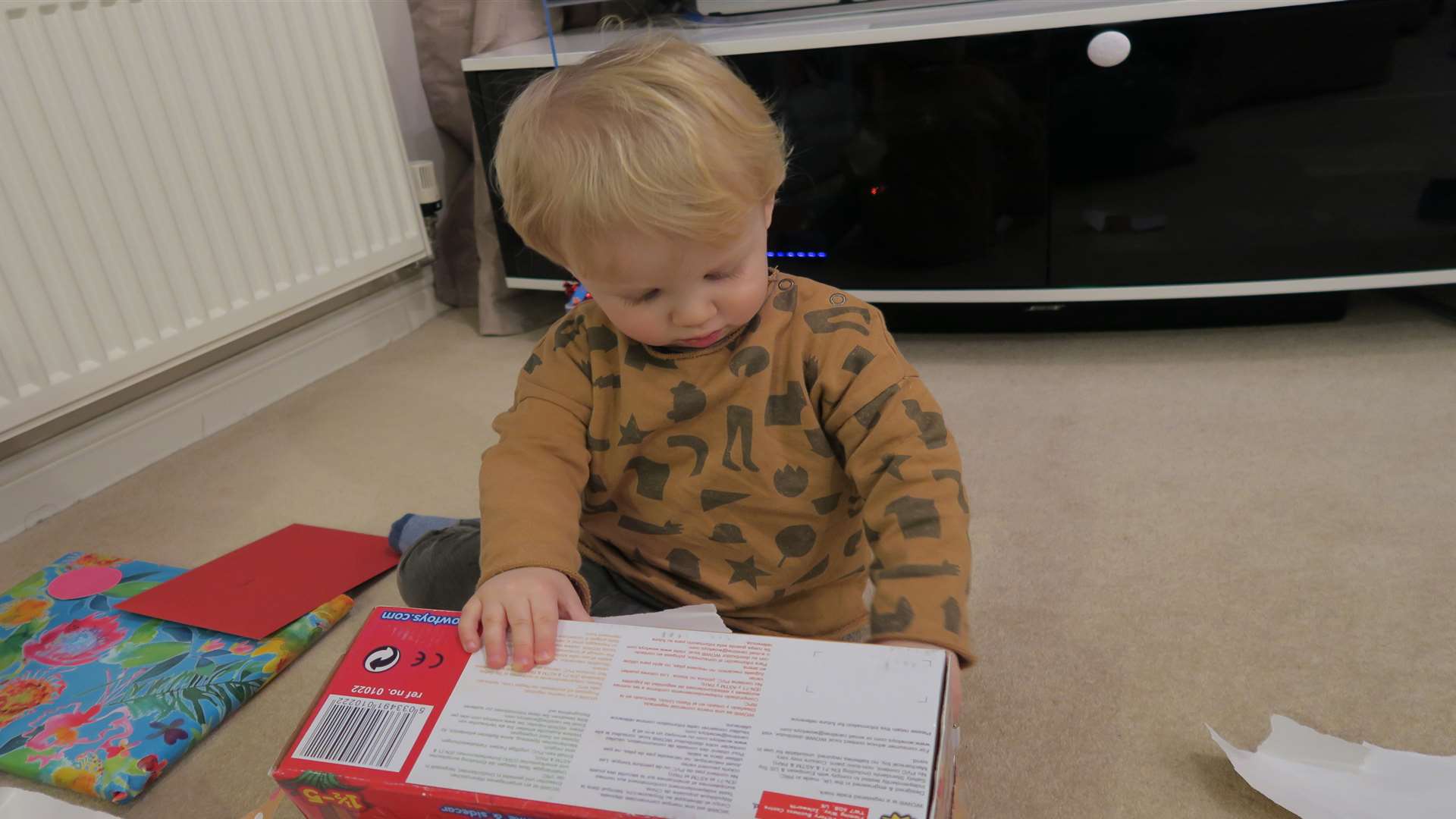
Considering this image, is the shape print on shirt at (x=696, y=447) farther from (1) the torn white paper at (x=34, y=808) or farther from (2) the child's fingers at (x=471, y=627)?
(1) the torn white paper at (x=34, y=808)

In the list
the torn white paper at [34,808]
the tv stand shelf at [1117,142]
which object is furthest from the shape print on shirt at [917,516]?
the tv stand shelf at [1117,142]

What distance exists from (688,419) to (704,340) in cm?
6

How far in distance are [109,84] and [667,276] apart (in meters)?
0.92

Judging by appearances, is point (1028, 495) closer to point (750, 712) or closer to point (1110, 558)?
point (1110, 558)

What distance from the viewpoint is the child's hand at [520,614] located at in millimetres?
542

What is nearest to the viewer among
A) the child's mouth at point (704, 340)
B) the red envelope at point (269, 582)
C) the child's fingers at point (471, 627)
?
the child's fingers at point (471, 627)

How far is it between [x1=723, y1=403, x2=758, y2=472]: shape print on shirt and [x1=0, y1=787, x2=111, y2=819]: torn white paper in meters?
0.46

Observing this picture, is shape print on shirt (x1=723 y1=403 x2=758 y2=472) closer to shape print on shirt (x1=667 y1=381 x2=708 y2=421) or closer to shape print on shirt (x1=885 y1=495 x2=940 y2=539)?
shape print on shirt (x1=667 y1=381 x2=708 y2=421)

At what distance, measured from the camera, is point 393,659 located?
21.7 inches

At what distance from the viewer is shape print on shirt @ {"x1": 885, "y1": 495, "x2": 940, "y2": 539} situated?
597 millimetres

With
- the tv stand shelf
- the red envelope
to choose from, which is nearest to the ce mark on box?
the red envelope

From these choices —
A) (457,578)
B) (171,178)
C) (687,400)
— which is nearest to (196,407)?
(171,178)

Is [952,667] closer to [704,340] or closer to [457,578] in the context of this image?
[704,340]

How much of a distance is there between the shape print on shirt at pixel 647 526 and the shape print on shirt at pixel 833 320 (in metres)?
0.18
